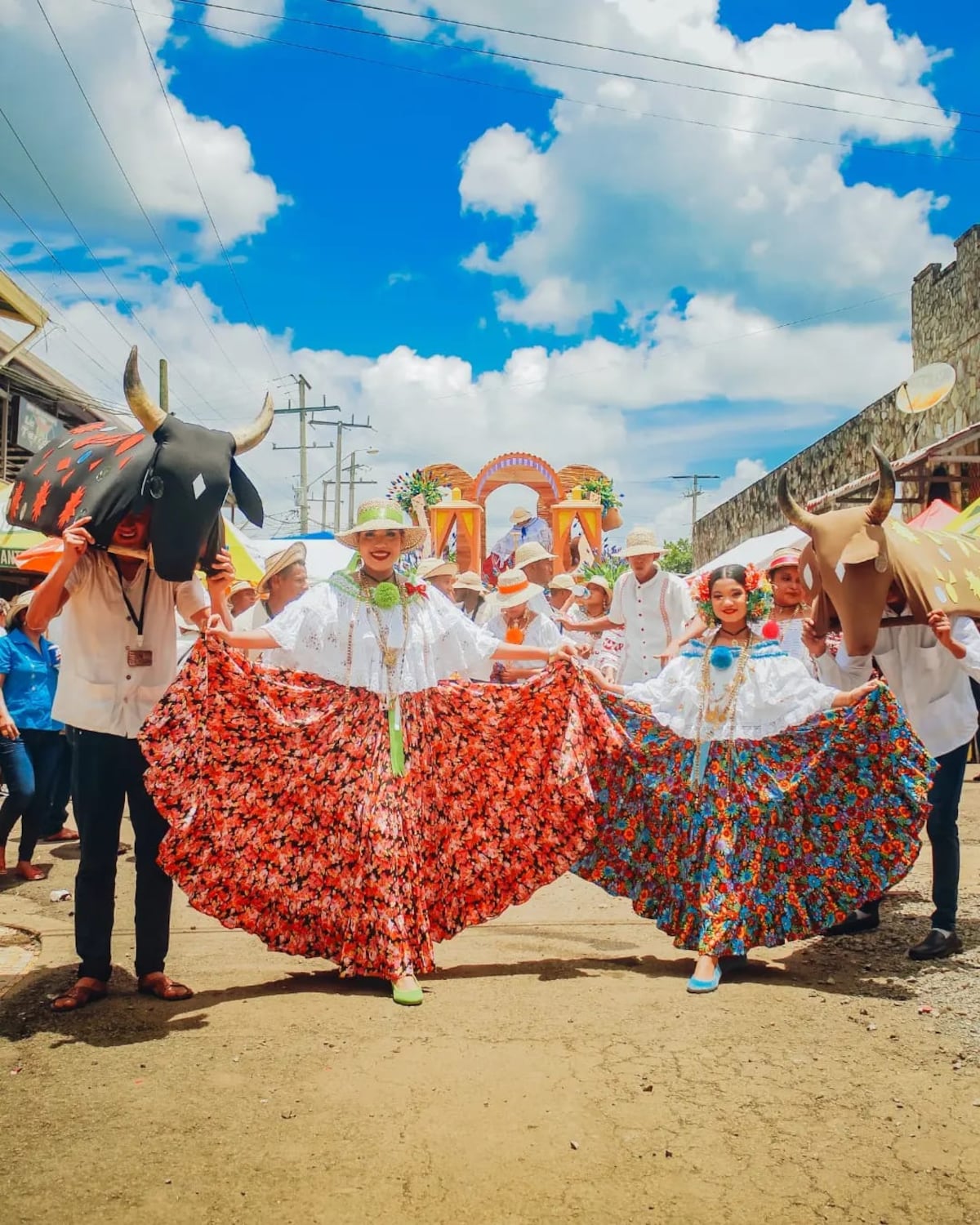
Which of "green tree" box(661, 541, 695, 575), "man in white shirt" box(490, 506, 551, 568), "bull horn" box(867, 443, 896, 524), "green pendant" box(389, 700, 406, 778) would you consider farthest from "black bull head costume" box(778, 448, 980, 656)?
"green tree" box(661, 541, 695, 575)

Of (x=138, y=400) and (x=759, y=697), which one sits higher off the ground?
(x=138, y=400)

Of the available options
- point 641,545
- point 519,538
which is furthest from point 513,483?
point 641,545

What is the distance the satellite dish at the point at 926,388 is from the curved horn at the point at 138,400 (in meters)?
7.37

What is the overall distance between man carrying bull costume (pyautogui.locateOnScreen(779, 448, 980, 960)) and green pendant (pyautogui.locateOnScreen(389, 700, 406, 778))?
1.89 metres

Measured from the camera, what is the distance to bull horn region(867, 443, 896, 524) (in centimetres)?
482

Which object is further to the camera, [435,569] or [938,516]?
[435,569]

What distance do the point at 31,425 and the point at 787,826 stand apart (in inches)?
655

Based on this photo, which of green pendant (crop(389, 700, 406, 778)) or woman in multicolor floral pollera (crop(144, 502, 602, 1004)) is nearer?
woman in multicolor floral pollera (crop(144, 502, 602, 1004))

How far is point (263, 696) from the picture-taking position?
4707 mm

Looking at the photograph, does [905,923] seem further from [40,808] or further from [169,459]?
[40,808]

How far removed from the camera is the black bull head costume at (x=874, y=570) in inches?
192

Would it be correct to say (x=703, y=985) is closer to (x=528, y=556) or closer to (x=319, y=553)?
(x=528, y=556)

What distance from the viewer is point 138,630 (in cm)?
435

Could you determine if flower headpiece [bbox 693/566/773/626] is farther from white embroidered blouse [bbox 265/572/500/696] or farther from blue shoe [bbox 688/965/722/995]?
blue shoe [bbox 688/965/722/995]
